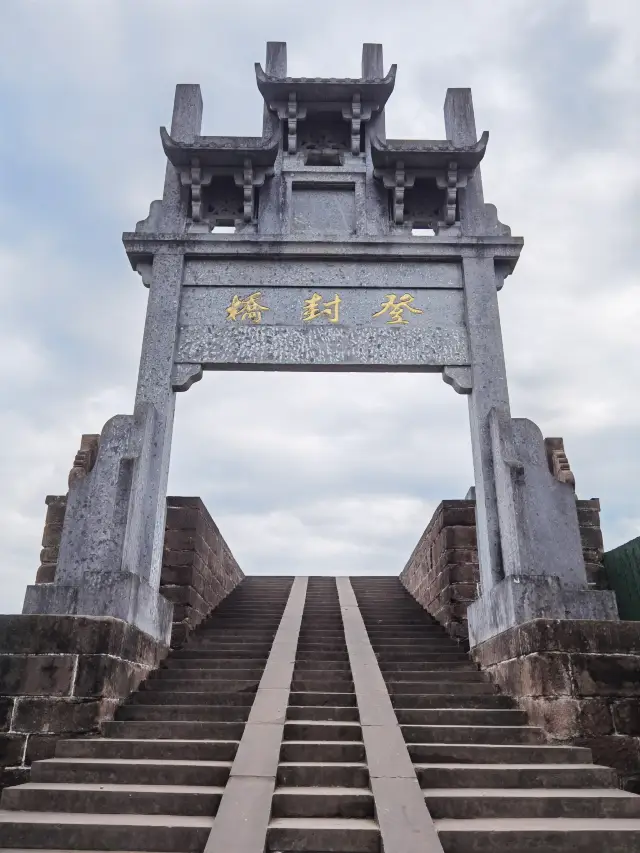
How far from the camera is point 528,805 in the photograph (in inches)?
133

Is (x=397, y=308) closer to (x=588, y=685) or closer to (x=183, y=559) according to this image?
(x=183, y=559)

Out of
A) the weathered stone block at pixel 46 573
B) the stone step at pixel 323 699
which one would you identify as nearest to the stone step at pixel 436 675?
the stone step at pixel 323 699

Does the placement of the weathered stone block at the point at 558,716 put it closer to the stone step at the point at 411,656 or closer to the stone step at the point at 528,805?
the stone step at the point at 528,805

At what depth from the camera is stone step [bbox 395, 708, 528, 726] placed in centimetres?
462

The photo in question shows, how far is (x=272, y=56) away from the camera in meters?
8.67

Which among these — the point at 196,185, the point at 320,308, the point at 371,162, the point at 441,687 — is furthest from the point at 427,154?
the point at 441,687

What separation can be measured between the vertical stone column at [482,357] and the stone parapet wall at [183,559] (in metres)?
3.63

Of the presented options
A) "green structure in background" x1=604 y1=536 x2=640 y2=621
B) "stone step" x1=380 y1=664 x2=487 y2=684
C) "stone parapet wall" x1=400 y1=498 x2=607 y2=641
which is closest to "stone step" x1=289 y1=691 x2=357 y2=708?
"stone step" x1=380 y1=664 x2=487 y2=684

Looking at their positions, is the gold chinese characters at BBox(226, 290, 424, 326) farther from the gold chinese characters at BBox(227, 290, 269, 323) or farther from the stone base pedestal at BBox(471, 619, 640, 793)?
the stone base pedestal at BBox(471, 619, 640, 793)

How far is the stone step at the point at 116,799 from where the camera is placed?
3.36m

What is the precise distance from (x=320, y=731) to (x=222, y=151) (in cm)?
672

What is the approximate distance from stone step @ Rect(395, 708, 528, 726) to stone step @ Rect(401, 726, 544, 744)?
0.22 metres

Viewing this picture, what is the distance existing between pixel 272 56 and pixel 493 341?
525 cm

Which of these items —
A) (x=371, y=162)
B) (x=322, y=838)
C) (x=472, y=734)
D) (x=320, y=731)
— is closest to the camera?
(x=322, y=838)
